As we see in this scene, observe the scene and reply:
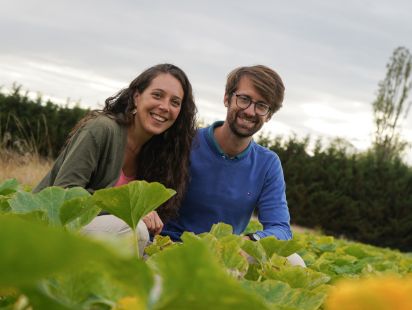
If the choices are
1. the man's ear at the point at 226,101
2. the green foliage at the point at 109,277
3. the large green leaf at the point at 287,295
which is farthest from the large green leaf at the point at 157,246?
the man's ear at the point at 226,101

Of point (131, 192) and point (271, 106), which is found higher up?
point (271, 106)

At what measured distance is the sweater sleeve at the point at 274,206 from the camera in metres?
2.95

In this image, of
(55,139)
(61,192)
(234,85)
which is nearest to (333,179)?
(55,139)

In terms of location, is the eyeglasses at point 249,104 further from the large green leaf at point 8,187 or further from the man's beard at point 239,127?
the large green leaf at point 8,187

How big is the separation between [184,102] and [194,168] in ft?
1.17

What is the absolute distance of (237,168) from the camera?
329cm

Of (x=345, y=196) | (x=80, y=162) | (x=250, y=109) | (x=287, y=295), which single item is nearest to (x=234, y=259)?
(x=287, y=295)

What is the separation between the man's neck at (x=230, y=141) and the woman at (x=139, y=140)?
6.6 inches

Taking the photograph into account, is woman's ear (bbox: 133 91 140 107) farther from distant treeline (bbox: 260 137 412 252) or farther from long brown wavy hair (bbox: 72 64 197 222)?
distant treeline (bbox: 260 137 412 252)

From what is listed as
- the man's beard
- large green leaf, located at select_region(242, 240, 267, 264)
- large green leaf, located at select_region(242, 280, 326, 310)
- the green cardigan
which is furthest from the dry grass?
large green leaf, located at select_region(242, 280, 326, 310)

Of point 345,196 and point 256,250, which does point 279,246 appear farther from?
point 345,196

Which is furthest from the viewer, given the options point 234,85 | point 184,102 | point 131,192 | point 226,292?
point 234,85

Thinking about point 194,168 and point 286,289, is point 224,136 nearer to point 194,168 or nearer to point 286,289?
point 194,168

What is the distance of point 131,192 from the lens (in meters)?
0.76
